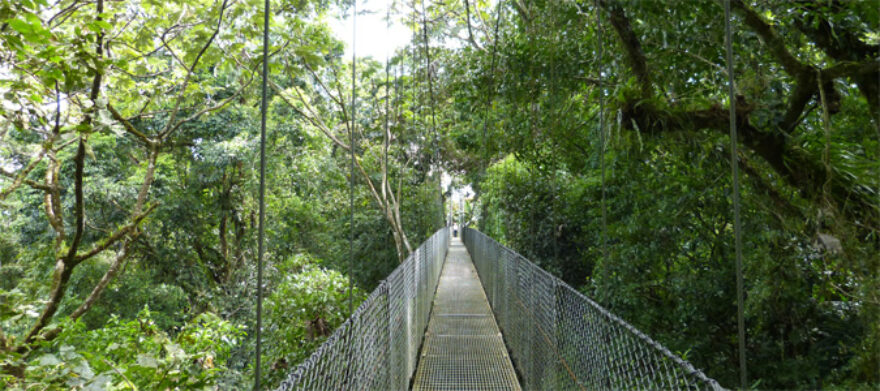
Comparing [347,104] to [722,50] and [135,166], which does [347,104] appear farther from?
[722,50]

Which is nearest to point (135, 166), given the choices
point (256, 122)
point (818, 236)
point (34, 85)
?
point (256, 122)

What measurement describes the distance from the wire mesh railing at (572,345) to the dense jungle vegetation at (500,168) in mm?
413

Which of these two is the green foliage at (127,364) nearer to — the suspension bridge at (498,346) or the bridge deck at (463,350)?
the suspension bridge at (498,346)

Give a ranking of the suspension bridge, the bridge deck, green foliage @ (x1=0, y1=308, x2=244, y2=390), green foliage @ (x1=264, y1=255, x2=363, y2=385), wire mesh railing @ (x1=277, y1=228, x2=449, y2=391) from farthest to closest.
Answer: green foliage @ (x1=264, y1=255, x2=363, y2=385) < the bridge deck < green foliage @ (x1=0, y1=308, x2=244, y2=390) < the suspension bridge < wire mesh railing @ (x1=277, y1=228, x2=449, y2=391)

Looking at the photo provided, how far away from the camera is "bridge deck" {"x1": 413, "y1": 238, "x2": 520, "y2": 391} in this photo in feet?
11.0

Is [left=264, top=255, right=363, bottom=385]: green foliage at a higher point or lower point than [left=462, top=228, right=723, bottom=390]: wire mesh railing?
lower

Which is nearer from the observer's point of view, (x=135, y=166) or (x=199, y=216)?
(x=135, y=166)

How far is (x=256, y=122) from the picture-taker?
319 inches

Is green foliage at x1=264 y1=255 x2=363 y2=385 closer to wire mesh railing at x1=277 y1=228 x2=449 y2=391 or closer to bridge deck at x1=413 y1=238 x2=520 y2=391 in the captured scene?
bridge deck at x1=413 y1=238 x2=520 y2=391

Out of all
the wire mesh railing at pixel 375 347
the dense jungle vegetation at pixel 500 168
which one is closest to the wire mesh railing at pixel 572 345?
the dense jungle vegetation at pixel 500 168

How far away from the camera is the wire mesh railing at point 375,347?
143cm

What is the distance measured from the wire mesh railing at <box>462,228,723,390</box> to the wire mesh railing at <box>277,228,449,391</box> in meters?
0.76

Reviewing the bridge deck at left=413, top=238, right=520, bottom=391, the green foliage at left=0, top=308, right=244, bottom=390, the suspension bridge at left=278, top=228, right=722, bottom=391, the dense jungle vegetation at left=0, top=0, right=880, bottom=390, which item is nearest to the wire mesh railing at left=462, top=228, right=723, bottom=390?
the suspension bridge at left=278, top=228, right=722, bottom=391

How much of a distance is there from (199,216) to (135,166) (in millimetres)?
1349
